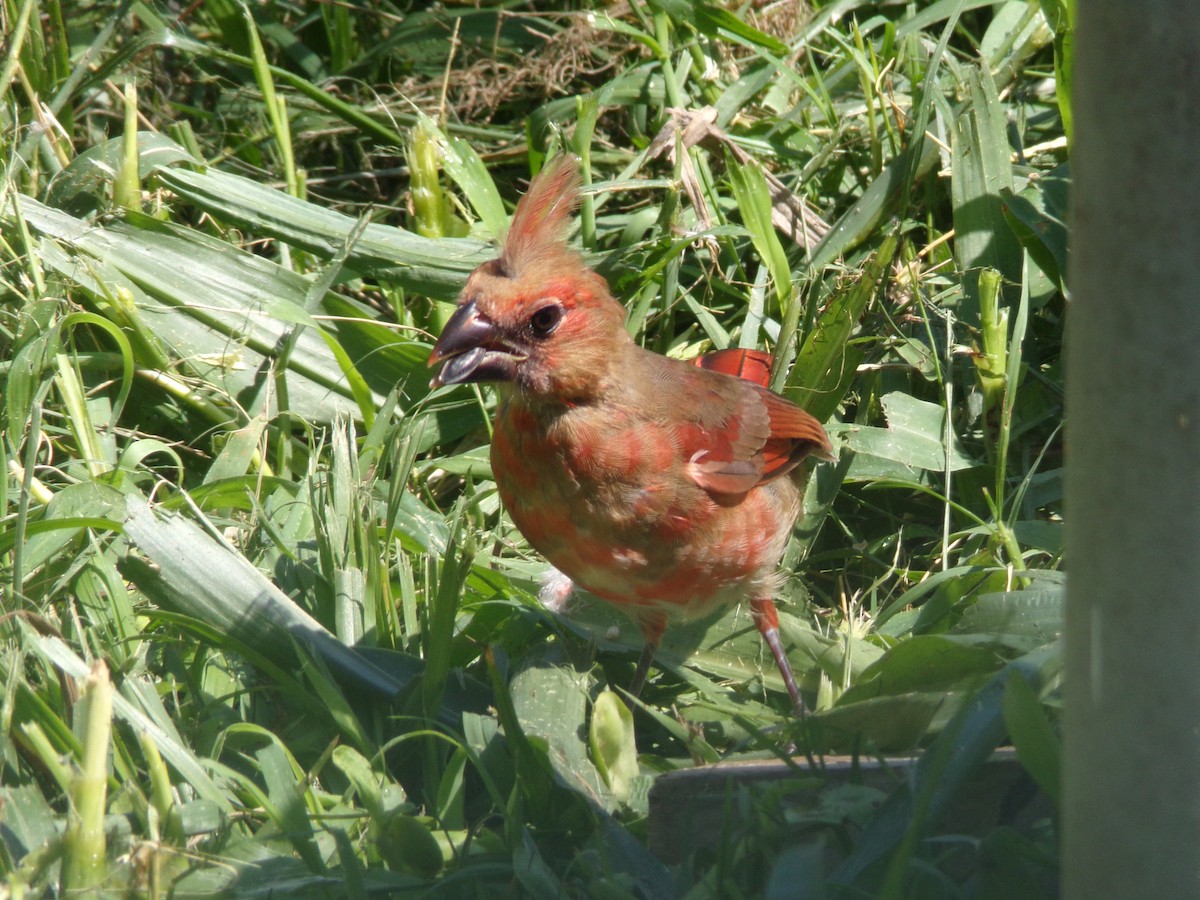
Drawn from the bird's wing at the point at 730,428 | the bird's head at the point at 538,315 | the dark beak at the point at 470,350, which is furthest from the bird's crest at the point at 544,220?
the bird's wing at the point at 730,428

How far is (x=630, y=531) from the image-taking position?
275 centimetres

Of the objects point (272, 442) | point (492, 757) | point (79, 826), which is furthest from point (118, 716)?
point (272, 442)

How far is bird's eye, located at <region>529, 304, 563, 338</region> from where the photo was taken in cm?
261

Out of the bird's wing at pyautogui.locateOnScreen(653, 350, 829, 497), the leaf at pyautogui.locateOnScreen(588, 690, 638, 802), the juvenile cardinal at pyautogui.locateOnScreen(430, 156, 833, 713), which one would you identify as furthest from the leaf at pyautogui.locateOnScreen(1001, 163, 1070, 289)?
the leaf at pyautogui.locateOnScreen(588, 690, 638, 802)

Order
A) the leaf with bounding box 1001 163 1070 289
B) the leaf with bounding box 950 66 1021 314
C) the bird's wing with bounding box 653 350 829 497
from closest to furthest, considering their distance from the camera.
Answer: the bird's wing with bounding box 653 350 829 497, the leaf with bounding box 1001 163 1070 289, the leaf with bounding box 950 66 1021 314

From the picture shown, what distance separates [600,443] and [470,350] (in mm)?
357

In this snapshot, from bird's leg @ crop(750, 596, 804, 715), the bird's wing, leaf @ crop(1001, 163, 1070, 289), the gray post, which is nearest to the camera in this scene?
the gray post

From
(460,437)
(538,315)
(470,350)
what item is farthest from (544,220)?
(460,437)

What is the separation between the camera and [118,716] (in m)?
2.29

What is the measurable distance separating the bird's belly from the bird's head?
19 cm

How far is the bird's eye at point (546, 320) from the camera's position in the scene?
261 cm

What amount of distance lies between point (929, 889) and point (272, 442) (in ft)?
7.73

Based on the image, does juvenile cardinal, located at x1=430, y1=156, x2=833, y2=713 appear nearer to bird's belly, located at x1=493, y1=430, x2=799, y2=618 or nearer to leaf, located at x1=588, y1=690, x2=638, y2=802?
bird's belly, located at x1=493, y1=430, x2=799, y2=618

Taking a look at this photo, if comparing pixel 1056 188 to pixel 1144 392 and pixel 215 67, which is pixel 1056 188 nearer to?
pixel 1144 392
